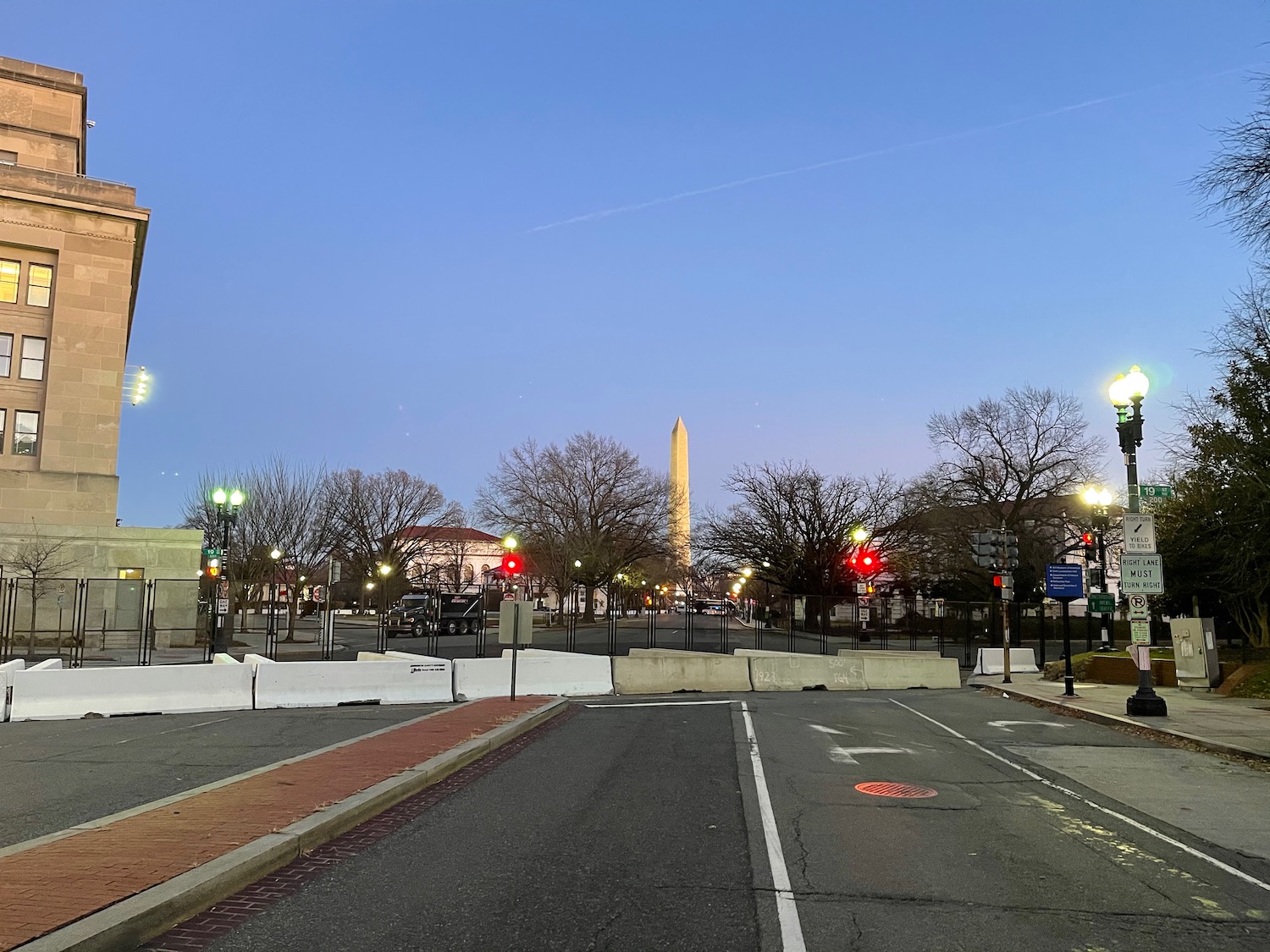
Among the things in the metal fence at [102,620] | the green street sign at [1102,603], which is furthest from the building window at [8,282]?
the green street sign at [1102,603]

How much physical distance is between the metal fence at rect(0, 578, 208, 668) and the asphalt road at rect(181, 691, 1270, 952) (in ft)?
75.1

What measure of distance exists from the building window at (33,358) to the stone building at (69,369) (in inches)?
2.1

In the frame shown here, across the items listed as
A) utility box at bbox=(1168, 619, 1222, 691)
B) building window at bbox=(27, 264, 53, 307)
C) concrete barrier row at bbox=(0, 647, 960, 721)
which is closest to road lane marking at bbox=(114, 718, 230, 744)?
concrete barrier row at bbox=(0, 647, 960, 721)

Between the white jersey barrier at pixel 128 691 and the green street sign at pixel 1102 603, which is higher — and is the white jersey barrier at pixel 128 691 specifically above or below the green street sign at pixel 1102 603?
below

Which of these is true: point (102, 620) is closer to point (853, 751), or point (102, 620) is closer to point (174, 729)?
point (174, 729)

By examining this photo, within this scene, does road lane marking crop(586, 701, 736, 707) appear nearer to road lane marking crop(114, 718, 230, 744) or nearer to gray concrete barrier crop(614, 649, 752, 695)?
gray concrete barrier crop(614, 649, 752, 695)

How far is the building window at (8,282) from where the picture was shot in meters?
42.3

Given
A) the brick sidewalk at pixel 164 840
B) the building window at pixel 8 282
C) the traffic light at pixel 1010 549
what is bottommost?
the brick sidewalk at pixel 164 840

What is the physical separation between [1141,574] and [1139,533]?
79cm

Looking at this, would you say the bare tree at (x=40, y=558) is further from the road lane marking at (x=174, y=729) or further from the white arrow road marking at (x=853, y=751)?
the white arrow road marking at (x=853, y=751)

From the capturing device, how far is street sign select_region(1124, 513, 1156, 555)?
17.7 meters

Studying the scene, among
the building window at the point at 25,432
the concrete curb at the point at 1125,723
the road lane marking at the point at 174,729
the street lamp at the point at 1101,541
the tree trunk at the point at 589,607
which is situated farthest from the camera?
the tree trunk at the point at 589,607

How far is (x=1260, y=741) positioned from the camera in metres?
13.8

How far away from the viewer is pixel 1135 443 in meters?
17.8
